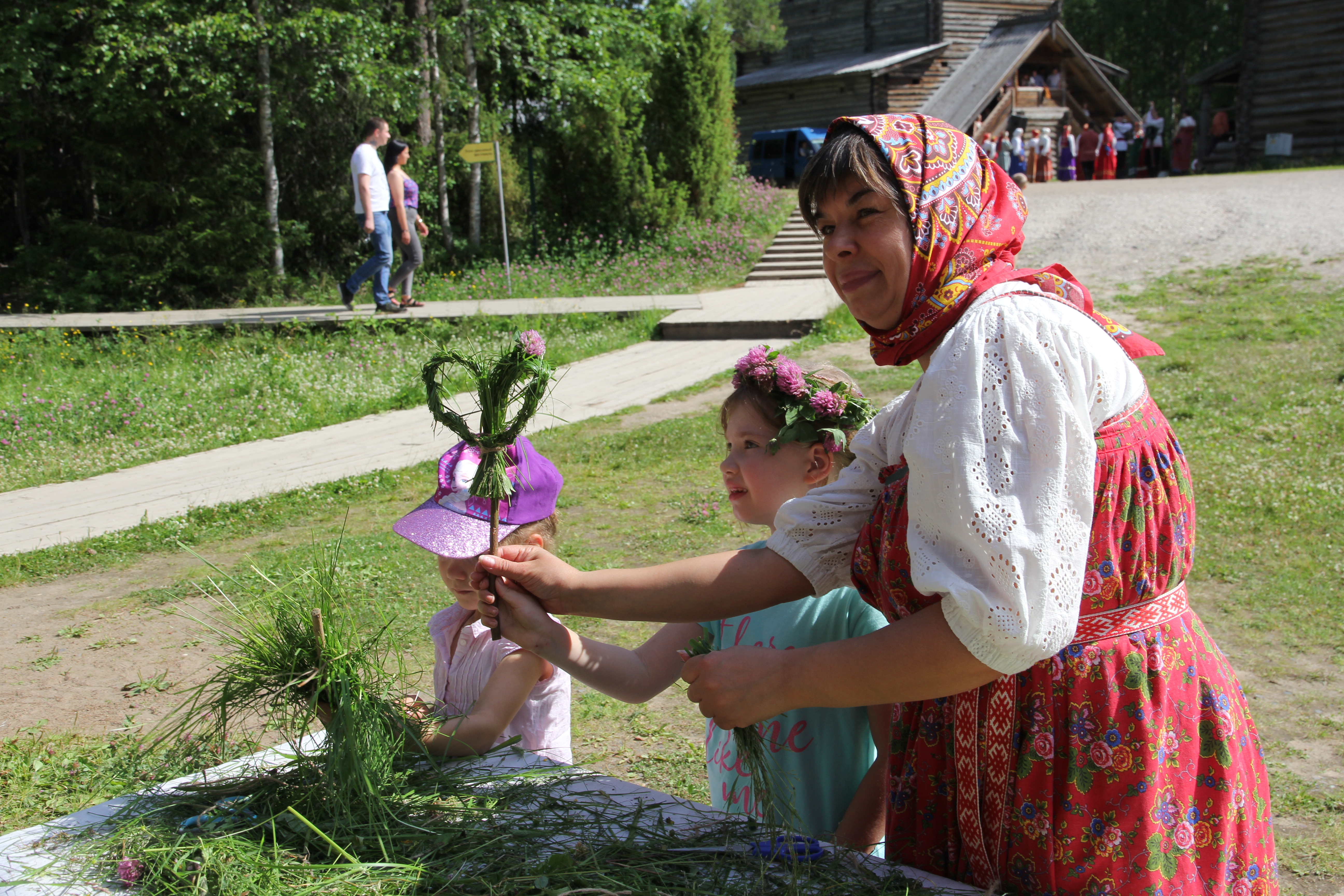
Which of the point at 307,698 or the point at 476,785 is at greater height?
the point at 307,698

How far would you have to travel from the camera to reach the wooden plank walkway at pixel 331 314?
12172 millimetres

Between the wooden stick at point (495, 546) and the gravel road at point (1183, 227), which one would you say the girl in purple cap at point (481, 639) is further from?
the gravel road at point (1183, 227)

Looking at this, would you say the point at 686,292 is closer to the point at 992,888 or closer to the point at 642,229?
the point at 642,229

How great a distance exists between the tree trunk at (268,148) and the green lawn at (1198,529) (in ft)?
35.3

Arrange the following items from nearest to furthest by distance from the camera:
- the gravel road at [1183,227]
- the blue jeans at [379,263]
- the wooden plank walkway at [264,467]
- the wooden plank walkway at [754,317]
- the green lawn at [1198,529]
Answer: the green lawn at [1198,529] → the wooden plank walkway at [264,467] → the wooden plank walkway at [754,317] → the blue jeans at [379,263] → the gravel road at [1183,227]

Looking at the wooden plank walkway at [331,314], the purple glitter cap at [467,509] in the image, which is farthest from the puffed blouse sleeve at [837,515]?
the wooden plank walkway at [331,314]

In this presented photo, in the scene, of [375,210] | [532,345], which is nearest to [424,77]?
[375,210]

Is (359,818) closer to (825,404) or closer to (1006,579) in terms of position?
(1006,579)

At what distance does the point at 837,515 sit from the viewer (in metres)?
1.59

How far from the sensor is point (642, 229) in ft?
60.0

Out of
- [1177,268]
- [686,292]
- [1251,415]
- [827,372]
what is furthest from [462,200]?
[827,372]

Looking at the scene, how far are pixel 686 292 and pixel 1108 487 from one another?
48.2 feet

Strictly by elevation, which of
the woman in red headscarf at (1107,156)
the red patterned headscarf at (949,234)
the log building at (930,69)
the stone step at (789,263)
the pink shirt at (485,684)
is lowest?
the pink shirt at (485,684)

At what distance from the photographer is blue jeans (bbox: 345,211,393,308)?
446 inches
